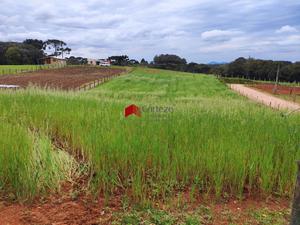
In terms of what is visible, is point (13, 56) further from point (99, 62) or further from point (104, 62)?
point (104, 62)

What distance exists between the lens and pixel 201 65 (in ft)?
236

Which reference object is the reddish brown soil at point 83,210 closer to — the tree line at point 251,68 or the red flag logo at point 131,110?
→ the red flag logo at point 131,110

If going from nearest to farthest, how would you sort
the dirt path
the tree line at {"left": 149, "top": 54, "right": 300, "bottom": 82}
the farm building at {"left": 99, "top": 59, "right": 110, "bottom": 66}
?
the dirt path → the tree line at {"left": 149, "top": 54, "right": 300, "bottom": 82} → the farm building at {"left": 99, "top": 59, "right": 110, "bottom": 66}

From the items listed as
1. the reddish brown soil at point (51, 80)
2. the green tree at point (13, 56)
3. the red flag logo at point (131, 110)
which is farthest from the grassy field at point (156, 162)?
the green tree at point (13, 56)

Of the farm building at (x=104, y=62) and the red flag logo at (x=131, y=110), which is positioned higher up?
the red flag logo at (x=131, y=110)

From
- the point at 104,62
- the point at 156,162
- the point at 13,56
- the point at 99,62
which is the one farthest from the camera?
the point at 99,62

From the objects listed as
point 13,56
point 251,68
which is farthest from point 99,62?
point 251,68

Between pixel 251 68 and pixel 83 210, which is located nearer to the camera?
pixel 83 210

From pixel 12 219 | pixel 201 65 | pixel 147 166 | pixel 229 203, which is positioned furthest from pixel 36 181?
pixel 201 65

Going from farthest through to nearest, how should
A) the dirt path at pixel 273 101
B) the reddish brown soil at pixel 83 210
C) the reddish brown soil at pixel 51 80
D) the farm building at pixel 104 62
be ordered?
the farm building at pixel 104 62
the reddish brown soil at pixel 51 80
the dirt path at pixel 273 101
the reddish brown soil at pixel 83 210

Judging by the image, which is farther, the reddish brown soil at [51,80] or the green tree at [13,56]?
the green tree at [13,56]

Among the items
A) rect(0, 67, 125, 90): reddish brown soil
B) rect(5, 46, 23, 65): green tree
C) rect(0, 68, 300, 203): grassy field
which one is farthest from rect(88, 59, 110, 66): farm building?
rect(0, 68, 300, 203): grassy field

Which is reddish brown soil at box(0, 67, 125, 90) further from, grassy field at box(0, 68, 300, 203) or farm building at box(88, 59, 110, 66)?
farm building at box(88, 59, 110, 66)

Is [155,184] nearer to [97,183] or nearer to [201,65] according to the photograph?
[97,183]
